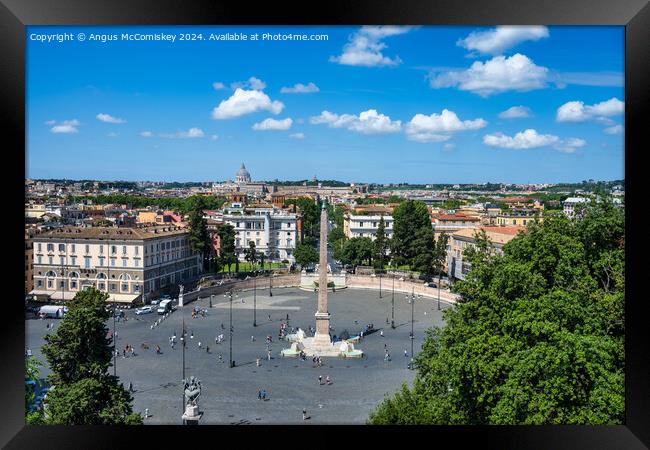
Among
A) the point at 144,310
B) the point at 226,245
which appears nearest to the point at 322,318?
the point at 144,310

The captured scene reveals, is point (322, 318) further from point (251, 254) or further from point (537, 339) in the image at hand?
point (251, 254)

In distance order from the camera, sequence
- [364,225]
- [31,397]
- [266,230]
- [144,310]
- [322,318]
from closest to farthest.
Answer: [31,397], [322,318], [144,310], [266,230], [364,225]

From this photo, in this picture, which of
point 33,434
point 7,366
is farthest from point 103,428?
point 7,366

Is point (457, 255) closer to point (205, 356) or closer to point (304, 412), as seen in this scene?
point (205, 356)

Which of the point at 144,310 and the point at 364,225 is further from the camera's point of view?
the point at 364,225

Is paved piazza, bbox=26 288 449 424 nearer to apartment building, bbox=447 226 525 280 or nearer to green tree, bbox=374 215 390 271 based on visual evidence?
apartment building, bbox=447 226 525 280
